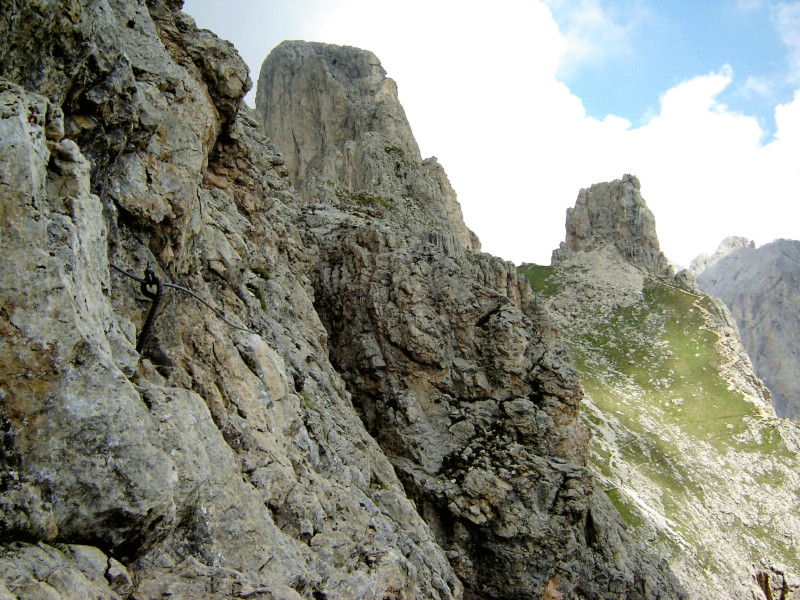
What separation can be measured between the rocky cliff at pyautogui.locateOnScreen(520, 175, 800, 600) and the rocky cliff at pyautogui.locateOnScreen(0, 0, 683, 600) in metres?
11.9

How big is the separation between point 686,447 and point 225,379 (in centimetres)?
7315

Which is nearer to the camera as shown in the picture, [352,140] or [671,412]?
[352,140]

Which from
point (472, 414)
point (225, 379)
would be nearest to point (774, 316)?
point (472, 414)

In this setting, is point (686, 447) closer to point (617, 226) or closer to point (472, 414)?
point (472, 414)

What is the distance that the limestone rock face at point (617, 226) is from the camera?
121 metres

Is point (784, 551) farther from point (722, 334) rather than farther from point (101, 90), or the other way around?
point (101, 90)

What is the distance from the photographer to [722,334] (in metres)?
94.1

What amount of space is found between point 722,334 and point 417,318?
270ft

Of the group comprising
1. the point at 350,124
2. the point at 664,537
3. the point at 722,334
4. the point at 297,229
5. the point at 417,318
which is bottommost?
the point at 664,537

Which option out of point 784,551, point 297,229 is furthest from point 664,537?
point 297,229

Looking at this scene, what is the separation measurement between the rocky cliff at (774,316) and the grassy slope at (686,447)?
80759mm

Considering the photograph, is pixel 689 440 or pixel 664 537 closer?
pixel 664 537

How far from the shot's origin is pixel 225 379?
14.0 meters

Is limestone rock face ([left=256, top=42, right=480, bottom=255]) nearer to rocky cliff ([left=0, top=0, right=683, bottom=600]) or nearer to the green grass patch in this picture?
rocky cliff ([left=0, top=0, right=683, bottom=600])
